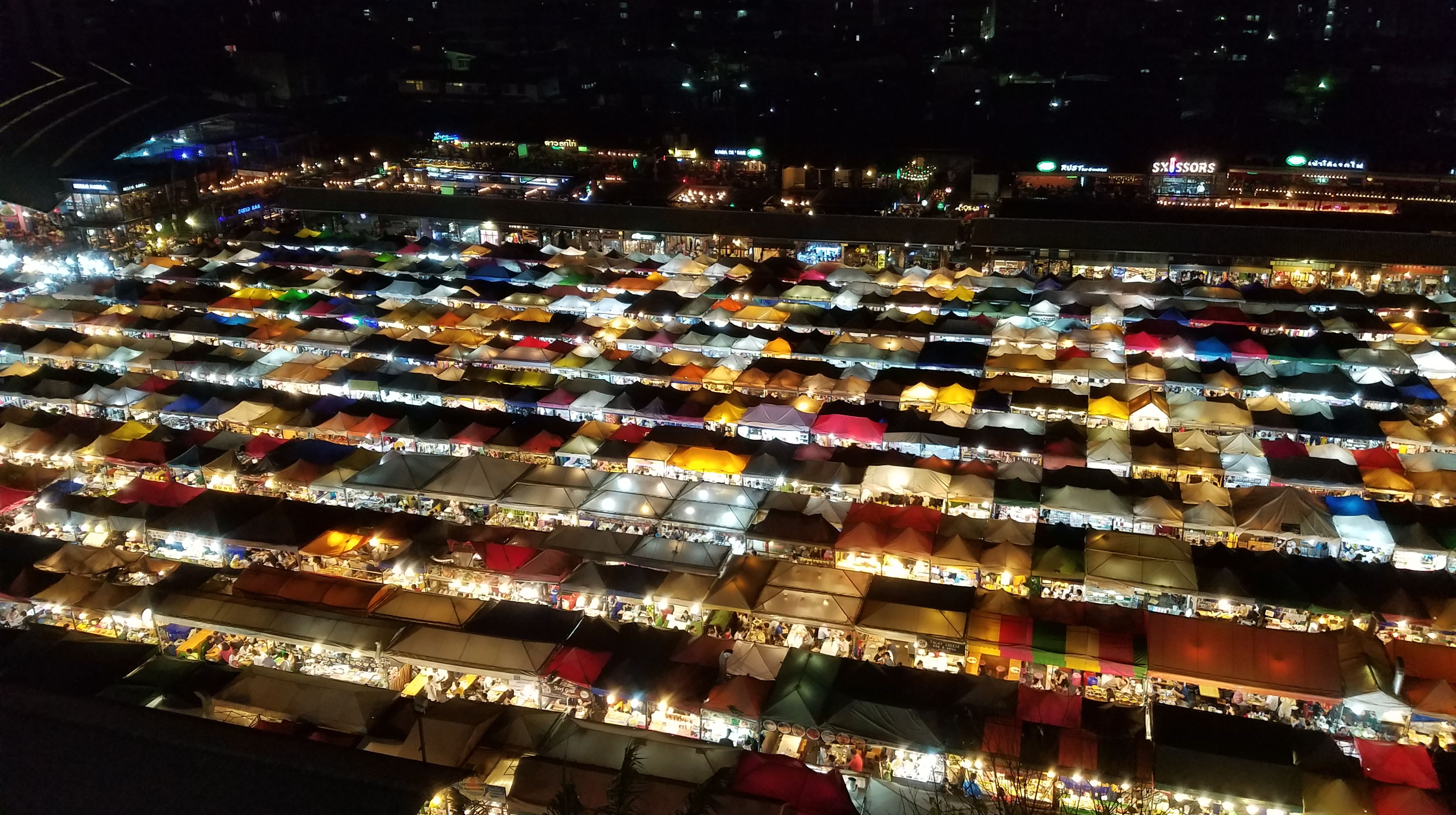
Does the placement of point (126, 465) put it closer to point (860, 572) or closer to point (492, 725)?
point (492, 725)

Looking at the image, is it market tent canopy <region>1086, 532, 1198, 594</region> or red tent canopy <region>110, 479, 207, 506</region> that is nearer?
market tent canopy <region>1086, 532, 1198, 594</region>

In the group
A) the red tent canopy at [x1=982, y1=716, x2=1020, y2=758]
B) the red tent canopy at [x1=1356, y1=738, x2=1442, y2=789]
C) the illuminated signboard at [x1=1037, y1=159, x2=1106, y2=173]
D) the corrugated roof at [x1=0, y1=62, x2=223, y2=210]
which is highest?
the corrugated roof at [x1=0, y1=62, x2=223, y2=210]

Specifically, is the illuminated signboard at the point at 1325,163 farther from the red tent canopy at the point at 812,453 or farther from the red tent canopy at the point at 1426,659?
the red tent canopy at the point at 1426,659

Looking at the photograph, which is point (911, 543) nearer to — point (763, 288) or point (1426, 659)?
point (1426, 659)

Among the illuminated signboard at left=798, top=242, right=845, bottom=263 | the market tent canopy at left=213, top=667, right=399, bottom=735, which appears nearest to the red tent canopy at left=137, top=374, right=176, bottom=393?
the market tent canopy at left=213, top=667, right=399, bottom=735

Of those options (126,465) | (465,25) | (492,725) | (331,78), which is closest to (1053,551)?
(492,725)

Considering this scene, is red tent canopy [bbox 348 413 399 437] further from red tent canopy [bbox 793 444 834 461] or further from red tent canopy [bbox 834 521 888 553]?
red tent canopy [bbox 834 521 888 553]
